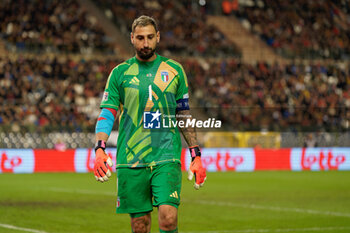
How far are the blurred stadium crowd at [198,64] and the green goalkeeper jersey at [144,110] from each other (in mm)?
20075

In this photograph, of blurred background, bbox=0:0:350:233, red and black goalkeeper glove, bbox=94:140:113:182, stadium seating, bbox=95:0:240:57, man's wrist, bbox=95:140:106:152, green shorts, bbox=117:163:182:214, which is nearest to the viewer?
red and black goalkeeper glove, bbox=94:140:113:182

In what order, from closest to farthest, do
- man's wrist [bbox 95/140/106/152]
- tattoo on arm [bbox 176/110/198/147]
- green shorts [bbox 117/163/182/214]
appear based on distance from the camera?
man's wrist [bbox 95/140/106/152] < green shorts [bbox 117/163/182/214] < tattoo on arm [bbox 176/110/198/147]

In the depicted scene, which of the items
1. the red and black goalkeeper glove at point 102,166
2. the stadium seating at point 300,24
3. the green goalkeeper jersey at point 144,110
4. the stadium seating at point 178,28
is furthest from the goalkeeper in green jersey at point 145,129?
the stadium seating at point 300,24

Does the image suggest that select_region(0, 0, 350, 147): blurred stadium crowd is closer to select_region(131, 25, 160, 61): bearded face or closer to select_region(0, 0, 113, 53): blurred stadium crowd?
select_region(0, 0, 113, 53): blurred stadium crowd

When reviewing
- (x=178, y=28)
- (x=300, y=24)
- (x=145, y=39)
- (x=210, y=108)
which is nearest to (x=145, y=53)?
(x=145, y=39)

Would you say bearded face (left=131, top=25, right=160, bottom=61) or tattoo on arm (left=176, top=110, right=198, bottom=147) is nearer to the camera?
bearded face (left=131, top=25, right=160, bottom=61)

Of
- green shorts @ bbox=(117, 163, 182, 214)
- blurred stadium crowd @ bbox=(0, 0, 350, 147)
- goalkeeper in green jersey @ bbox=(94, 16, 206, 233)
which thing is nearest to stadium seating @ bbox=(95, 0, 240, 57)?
blurred stadium crowd @ bbox=(0, 0, 350, 147)

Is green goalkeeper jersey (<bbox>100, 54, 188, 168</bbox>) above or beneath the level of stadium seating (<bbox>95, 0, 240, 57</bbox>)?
beneath

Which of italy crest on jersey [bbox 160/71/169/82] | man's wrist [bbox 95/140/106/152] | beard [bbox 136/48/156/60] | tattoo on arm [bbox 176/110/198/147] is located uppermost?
beard [bbox 136/48/156/60]

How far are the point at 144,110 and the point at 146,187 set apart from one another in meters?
0.65

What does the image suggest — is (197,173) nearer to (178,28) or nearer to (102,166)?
(102,166)

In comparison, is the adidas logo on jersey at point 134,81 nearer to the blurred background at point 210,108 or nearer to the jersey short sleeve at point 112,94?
the jersey short sleeve at point 112,94

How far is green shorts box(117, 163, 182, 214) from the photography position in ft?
18.7

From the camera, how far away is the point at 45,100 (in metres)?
28.7
